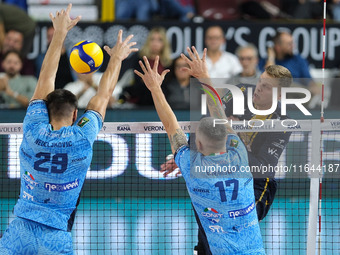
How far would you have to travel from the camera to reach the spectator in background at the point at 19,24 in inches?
570

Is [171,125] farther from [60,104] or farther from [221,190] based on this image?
[60,104]

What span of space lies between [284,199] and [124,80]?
4.08 m

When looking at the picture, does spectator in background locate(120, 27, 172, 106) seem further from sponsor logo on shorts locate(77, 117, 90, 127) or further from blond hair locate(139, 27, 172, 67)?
sponsor logo on shorts locate(77, 117, 90, 127)

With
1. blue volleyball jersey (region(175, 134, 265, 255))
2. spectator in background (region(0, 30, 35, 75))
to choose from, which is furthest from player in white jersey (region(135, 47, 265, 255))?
spectator in background (region(0, 30, 35, 75))

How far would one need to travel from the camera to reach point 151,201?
12852 millimetres

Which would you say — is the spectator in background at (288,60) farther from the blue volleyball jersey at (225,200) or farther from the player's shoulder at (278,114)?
the blue volleyball jersey at (225,200)

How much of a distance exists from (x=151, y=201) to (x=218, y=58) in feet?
11.6

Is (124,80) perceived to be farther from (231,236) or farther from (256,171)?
(231,236)

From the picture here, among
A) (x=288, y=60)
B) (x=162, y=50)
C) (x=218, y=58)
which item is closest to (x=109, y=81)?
(x=162, y=50)

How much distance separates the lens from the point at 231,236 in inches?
272

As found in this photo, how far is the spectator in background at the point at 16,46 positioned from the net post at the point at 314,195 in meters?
7.45

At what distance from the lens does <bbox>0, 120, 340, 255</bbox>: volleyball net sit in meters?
10.8

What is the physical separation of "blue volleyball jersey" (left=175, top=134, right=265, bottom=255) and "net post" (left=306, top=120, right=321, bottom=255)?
1715mm

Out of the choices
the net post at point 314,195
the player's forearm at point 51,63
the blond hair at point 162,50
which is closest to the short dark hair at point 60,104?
the player's forearm at point 51,63
